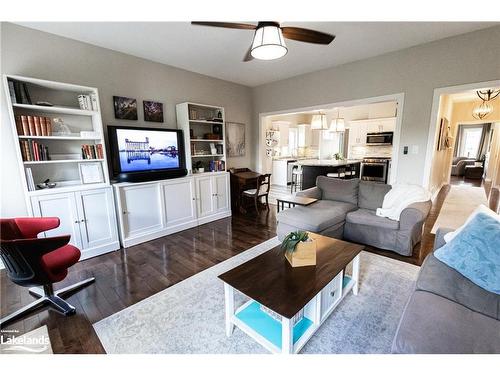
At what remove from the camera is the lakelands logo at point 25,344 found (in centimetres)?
150

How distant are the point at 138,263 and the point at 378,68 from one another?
15.1 feet

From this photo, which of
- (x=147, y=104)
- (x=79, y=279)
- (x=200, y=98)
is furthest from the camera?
(x=200, y=98)

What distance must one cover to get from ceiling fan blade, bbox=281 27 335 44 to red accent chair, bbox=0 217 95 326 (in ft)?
8.60

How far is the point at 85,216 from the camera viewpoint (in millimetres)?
2770

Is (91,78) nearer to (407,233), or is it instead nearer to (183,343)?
(183,343)

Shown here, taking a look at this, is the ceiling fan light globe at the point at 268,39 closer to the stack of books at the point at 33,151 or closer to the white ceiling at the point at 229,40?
the white ceiling at the point at 229,40

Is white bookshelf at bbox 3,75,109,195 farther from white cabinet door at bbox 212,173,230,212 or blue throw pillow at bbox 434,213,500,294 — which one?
blue throw pillow at bbox 434,213,500,294

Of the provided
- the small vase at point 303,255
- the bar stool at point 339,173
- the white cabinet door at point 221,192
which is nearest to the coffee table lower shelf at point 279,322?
the small vase at point 303,255

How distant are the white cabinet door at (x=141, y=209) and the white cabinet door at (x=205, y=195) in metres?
0.72

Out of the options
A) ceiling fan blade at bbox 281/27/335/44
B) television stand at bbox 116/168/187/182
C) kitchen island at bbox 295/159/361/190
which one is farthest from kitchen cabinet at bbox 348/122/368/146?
television stand at bbox 116/168/187/182

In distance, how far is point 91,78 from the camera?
3047 millimetres

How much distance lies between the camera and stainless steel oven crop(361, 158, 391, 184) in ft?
21.8

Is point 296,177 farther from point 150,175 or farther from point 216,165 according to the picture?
point 150,175

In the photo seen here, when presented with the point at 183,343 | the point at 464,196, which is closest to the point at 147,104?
the point at 183,343
